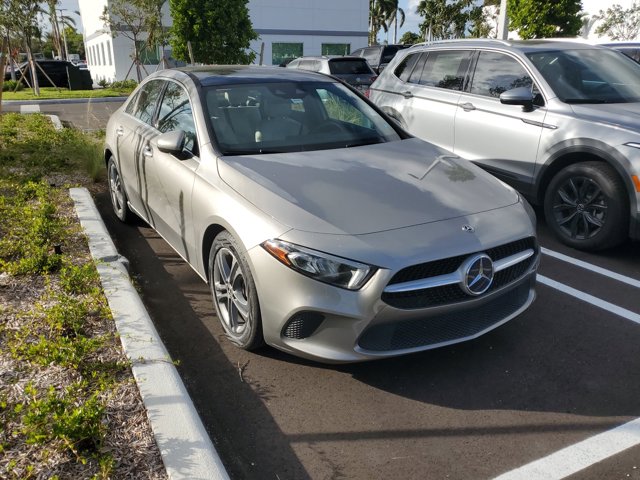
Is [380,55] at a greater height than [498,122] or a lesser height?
greater

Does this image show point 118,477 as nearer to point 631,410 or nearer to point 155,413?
point 155,413

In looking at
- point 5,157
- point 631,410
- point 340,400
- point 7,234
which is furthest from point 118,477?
point 5,157

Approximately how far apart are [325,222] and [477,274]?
0.86 m

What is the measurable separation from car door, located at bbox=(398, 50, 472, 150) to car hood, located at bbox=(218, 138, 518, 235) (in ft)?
7.99

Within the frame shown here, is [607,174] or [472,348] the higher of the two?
[607,174]

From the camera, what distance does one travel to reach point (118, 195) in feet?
18.8

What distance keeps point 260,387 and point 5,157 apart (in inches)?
246

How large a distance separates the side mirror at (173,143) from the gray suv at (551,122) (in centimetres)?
317

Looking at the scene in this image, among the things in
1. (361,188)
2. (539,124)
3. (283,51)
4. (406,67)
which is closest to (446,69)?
(406,67)

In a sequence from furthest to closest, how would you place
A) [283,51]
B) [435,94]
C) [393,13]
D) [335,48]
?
[393,13] → [335,48] → [283,51] → [435,94]

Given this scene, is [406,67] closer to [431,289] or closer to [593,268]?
[593,268]

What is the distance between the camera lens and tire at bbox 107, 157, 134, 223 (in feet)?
18.3

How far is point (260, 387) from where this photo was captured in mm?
3150

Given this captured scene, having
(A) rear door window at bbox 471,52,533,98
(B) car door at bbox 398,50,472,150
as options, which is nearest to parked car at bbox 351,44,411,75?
(B) car door at bbox 398,50,472,150
